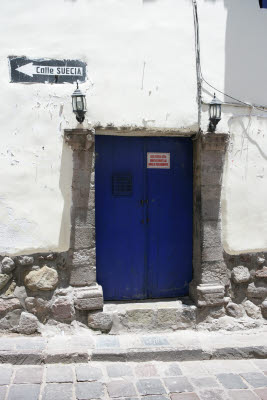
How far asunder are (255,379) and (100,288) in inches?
70.2

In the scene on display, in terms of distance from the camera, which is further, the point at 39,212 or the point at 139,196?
the point at 139,196

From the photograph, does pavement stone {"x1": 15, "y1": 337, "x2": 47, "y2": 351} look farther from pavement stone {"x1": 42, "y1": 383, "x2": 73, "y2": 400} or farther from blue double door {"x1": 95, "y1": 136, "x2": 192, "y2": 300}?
blue double door {"x1": 95, "y1": 136, "x2": 192, "y2": 300}

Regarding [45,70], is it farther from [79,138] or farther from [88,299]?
[88,299]

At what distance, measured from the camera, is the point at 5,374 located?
3.76 meters

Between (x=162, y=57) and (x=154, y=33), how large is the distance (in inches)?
10.8

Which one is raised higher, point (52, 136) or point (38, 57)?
point (38, 57)

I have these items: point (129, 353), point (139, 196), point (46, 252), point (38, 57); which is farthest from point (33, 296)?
point (38, 57)

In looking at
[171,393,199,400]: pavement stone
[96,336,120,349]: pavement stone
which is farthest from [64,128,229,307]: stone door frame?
[171,393,199,400]: pavement stone

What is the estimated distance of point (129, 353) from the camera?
161 inches

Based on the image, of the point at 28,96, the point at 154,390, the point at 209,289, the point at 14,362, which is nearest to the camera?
the point at 154,390

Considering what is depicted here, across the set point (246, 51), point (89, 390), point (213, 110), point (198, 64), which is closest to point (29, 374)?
point (89, 390)

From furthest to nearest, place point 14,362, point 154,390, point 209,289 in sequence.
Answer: point 209,289, point 14,362, point 154,390

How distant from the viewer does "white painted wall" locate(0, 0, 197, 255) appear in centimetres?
438

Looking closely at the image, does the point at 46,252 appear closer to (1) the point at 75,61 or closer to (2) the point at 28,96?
(2) the point at 28,96
